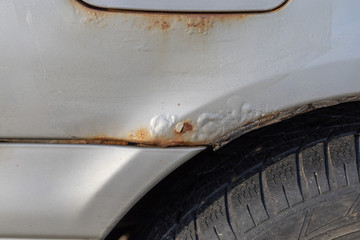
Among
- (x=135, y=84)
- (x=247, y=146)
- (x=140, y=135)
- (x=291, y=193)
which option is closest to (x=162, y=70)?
(x=135, y=84)

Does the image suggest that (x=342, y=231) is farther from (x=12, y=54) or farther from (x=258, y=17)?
(x=12, y=54)

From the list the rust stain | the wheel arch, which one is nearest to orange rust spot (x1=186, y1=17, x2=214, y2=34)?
the rust stain

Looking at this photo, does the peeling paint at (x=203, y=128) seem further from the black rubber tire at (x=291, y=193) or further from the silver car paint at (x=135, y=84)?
the black rubber tire at (x=291, y=193)

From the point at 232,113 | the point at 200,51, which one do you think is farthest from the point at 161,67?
the point at 232,113

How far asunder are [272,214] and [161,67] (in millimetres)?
485

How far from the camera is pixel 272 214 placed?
42.0 inches

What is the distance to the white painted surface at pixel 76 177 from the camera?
40.0 inches

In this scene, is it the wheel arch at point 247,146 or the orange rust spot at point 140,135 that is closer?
the orange rust spot at point 140,135

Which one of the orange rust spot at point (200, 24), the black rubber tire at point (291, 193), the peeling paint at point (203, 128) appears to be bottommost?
the black rubber tire at point (291, 193)

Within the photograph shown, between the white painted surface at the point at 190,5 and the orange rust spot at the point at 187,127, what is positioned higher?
the white painted surface at the point at 190,5

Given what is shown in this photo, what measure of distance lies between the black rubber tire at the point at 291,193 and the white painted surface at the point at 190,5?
14.2 inches

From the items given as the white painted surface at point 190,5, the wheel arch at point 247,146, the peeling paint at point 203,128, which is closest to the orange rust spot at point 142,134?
the peeling paint at point 203,128

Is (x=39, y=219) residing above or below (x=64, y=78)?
below

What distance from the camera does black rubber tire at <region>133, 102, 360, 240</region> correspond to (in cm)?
106
